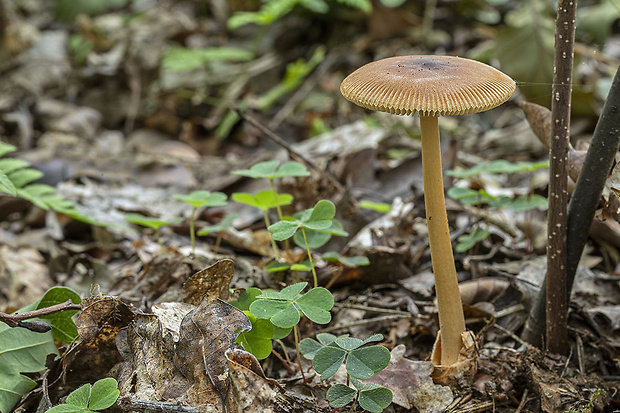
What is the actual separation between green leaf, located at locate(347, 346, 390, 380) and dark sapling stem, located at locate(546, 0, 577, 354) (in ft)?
1.99

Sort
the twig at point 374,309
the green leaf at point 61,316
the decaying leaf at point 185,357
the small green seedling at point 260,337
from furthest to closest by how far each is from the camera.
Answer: the twig at point 374,309 < the green leaf at point 61,316 < the small green seedling at point 260,337 < the decaying leaf at point 185,357

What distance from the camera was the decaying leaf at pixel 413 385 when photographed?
1.67 m

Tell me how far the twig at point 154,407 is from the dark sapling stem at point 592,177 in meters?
1.19

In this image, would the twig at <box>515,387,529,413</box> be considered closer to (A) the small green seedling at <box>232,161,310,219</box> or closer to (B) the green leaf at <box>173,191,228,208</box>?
(A) the small green seedling at <box>232,161,310,219</box>

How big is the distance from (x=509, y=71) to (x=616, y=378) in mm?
2237

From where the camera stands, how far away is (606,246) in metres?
2.60

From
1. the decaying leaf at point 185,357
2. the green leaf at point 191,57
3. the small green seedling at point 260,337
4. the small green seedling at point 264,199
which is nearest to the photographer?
the decaying leaf at point 185,357

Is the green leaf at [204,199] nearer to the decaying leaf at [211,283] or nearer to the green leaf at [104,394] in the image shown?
the decaying leaf at [211,283]

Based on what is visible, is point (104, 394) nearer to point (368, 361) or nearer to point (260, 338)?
point (260, 338)

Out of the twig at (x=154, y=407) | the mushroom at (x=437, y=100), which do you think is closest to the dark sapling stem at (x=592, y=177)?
the mushroom at (x=437, y=100)

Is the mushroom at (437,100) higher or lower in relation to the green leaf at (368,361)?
higher

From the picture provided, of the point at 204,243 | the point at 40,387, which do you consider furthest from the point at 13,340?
the point at 204,243

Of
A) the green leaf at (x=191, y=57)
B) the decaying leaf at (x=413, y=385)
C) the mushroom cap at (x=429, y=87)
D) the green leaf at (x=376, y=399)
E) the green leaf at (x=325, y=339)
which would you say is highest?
the mushroom cap at (x=429, y=87)

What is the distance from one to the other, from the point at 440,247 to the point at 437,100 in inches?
19.2
